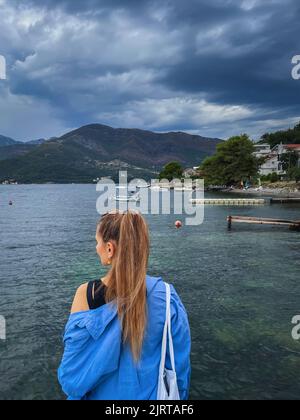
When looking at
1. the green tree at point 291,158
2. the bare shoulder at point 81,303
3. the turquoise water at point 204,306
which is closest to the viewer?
the bare shoulder at point 81,303

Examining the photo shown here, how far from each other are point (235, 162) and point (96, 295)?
150 metres

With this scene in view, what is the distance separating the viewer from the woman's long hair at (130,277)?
3096 mm

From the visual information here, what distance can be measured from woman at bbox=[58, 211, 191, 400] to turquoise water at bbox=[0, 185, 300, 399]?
6489mm

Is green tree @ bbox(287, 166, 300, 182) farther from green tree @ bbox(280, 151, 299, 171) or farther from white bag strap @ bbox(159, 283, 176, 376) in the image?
white bag strap @ bbox(159, 283, 176, 376)

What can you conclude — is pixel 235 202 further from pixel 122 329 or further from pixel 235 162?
pixel 122 329

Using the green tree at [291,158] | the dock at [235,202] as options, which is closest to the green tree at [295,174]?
the green tree at [291,158]

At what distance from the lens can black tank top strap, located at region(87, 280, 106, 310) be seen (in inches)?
124

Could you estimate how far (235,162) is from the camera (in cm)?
14812

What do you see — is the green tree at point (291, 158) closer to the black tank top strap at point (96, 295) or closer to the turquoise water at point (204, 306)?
the turquoise water at point (204, 306)

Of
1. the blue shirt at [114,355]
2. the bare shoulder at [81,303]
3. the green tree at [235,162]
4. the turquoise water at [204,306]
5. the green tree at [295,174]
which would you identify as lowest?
the turquoise water at [204,306]

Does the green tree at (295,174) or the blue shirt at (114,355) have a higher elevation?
the green tree at (295,174)

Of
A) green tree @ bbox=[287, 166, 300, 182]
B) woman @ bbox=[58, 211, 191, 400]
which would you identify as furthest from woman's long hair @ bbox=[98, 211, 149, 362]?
green tree @ bbox=[287, 166, 300, 182]

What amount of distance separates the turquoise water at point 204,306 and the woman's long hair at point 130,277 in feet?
22.3

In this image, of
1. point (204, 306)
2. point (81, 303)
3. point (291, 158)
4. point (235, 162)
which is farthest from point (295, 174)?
point (81, 303)
